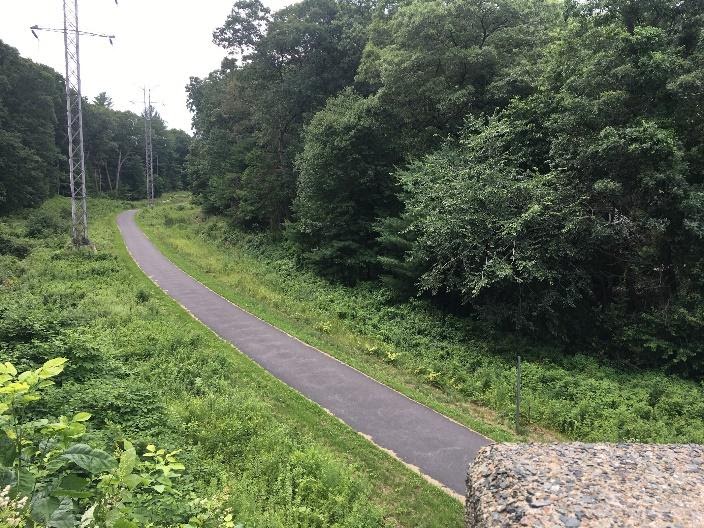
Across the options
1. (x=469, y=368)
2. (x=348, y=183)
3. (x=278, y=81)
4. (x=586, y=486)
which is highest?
(x=278, y=81)

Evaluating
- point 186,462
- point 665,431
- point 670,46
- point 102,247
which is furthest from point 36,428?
point 102,247

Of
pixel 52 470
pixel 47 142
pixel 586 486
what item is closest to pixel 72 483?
pixel 52 470

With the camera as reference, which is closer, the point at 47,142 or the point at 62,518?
the point at 62,518

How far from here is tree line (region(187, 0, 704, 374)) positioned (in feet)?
41.9

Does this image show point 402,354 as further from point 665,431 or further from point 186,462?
point 186,462

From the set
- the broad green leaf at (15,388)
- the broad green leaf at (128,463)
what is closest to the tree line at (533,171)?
the broad green leaf at (128,463)

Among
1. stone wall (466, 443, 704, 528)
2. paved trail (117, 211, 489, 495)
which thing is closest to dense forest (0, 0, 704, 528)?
paved trail (117, 211, 489, 495)

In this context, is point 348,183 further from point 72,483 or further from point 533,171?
point 72,483

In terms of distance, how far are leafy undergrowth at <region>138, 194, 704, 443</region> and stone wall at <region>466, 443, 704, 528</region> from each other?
2.87 meters

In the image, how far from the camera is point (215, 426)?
8.17 m

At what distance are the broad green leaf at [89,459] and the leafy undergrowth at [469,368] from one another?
27.7 ft

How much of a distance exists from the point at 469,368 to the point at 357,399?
414 centimetres

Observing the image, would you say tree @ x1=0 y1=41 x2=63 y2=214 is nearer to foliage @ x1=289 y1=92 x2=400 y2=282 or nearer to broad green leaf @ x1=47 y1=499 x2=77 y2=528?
foliage @ x1=289 y1=92 x2=400 y2=282

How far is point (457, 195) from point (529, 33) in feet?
28.3
